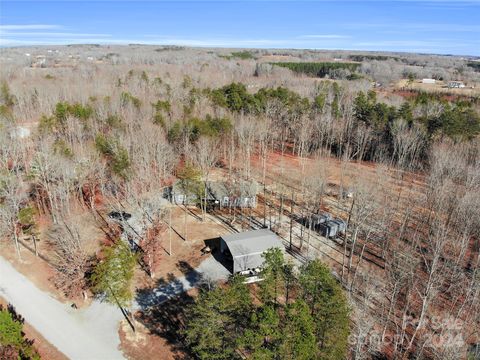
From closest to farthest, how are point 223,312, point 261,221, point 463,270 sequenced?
point 223,312
point 463,270
point 261,221

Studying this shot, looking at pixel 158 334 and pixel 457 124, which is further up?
pixel 457 124

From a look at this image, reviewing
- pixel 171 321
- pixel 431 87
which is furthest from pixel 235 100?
pixel 431 87

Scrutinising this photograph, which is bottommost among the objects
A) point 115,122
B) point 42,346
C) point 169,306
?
point 42,346

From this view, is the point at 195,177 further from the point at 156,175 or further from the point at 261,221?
the point at 261,221

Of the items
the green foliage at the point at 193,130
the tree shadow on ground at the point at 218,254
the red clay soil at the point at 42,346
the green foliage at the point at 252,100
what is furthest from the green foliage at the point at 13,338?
the green foliage at the point at 252,100

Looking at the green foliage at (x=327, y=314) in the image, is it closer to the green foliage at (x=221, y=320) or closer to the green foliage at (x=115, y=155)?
the green foliage at (x=221, y=320)

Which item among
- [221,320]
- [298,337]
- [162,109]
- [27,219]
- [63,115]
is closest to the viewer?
[298,337]

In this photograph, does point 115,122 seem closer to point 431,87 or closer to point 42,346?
point 42,346

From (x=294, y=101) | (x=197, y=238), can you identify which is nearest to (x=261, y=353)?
(x=197, y=238)
